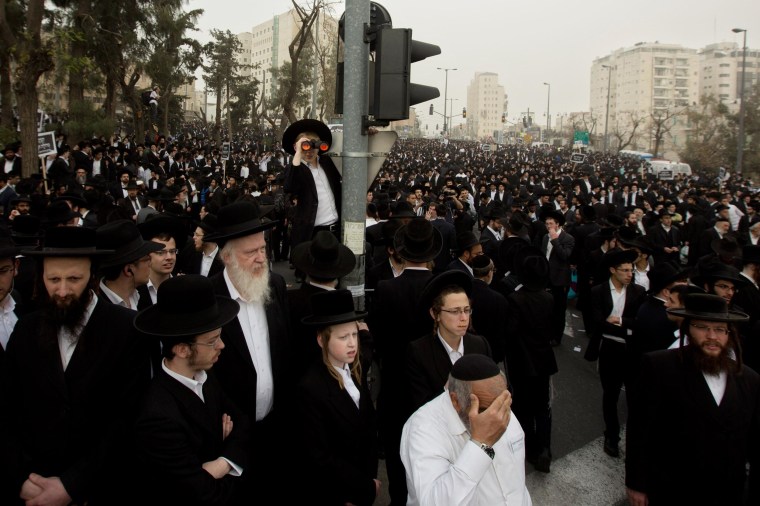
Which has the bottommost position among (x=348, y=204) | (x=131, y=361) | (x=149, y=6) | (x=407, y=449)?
(x=407, y=449)

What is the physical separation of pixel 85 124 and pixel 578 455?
23.9 m

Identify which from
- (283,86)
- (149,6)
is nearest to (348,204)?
(149,6)

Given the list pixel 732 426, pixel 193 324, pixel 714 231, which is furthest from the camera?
pixel 714 231

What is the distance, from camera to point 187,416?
112 inches

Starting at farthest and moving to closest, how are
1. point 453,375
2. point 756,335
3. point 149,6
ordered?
point 149,6
point 756,335
point 453,375

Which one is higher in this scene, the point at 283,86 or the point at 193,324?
the point at 283,86

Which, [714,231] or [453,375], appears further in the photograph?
[714,231]

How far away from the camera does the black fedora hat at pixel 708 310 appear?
3.48 metres

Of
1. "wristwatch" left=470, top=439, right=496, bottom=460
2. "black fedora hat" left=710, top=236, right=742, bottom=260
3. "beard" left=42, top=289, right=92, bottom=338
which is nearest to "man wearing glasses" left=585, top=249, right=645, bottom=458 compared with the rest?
"black fedora hat" left=710, top=236, right=742, bottom=260

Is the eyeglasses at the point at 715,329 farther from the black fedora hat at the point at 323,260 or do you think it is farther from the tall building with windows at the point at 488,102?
the tall building with windows at the point at 488,102

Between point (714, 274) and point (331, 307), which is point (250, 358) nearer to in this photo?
point (331, 307)

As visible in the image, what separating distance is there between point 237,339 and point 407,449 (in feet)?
4.52

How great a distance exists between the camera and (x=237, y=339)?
3463 mm

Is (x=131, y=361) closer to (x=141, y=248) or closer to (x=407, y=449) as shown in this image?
(x=141, y=248)
